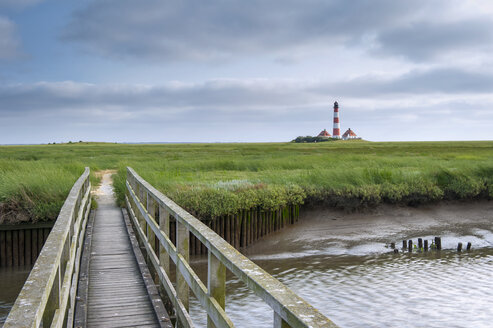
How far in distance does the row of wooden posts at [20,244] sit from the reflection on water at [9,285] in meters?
0.34

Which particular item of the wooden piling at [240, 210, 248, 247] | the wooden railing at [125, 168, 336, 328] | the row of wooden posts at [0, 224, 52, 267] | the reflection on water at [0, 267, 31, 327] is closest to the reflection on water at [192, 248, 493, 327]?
the wooden piling at [240, 210, 248, 247]

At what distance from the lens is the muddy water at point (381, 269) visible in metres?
9.29

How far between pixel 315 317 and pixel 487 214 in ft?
65.6

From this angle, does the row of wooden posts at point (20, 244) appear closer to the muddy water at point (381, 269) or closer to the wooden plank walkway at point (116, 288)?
the wooden plank walkway at point (116, 288)

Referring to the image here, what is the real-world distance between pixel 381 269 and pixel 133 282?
8.06 m

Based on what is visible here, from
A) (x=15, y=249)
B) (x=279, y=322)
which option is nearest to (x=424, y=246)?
(x=15, y=249)

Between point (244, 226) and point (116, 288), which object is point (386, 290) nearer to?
point (244, 226)

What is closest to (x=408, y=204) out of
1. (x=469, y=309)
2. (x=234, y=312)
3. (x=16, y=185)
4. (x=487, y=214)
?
(x=487, y=214)

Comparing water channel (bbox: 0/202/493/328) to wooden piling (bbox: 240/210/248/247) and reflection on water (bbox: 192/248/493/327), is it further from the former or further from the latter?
wooden piling (bbox: 240/210/248/247)

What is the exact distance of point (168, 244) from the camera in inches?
222

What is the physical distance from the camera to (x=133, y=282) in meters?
7.06

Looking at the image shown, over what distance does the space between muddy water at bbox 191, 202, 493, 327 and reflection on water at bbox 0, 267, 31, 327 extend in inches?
166

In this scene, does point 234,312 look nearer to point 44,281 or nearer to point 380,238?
point 44,281

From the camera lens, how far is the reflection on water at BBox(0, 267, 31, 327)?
33.5 ft
